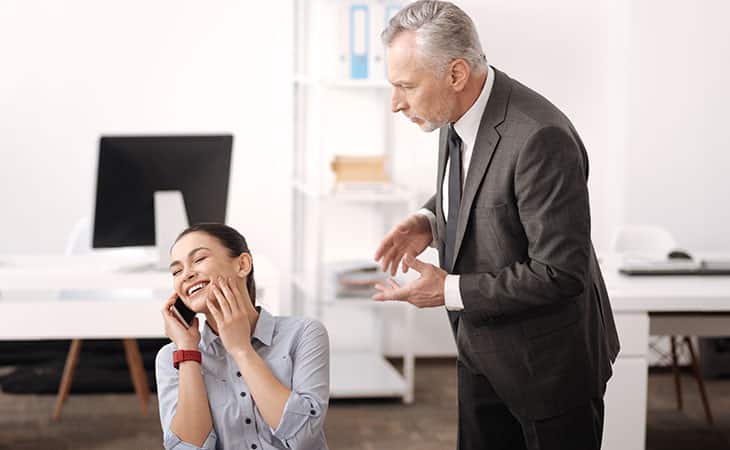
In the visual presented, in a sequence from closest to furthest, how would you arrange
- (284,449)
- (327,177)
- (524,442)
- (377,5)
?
1. (284,449)
2. (524,442)
3. (377,5)
4. (327,177)

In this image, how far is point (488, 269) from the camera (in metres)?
2.33

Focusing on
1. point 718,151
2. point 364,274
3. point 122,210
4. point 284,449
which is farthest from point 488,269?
point 718,151

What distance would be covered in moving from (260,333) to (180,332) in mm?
169

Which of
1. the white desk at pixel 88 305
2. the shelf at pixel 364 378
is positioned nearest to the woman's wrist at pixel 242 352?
the white desk at pixel 88 305

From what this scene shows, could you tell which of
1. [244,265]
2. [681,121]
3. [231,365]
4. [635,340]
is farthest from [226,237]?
[681,121]

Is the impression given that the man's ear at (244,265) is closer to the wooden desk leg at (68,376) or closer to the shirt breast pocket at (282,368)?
the shirt breast pocket at (282,368)

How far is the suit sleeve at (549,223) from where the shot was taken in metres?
2.18

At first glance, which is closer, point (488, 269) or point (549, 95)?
point (488, 269)

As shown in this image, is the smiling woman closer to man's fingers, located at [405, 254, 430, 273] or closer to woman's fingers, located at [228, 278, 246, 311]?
woman's fingers, located at [228, 278, 246, 311]

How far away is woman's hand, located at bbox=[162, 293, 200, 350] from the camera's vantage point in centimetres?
232

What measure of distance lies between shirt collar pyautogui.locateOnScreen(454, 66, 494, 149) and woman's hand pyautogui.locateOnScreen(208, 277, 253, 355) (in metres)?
0.58

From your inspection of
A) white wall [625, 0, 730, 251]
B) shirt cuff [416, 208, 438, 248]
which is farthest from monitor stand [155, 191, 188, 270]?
white wall [625, 0, 730, 251]

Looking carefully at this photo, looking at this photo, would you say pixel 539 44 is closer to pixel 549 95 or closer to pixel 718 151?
pixel 549 95

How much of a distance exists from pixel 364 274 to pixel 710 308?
1.85m
